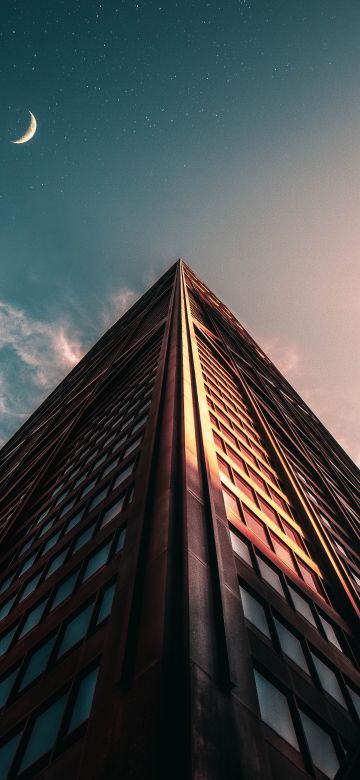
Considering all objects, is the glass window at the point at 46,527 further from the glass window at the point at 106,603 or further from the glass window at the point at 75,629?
the glass window at the point at 106,603

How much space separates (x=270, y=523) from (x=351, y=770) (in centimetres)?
1197

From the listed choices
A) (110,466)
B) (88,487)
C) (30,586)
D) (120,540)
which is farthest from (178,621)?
(88,487)

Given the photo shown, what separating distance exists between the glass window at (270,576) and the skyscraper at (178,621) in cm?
8

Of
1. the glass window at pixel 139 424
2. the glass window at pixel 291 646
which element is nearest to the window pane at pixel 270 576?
the glass window at pixel 291 646

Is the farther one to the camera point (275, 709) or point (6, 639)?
point (6, 639)

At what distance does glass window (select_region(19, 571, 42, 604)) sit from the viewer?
1631cm

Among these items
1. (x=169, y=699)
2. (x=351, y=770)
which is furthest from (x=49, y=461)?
(x=351, y=770)

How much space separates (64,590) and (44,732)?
474 cm

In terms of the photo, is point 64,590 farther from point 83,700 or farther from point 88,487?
point 88,487

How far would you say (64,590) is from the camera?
13.8 metres

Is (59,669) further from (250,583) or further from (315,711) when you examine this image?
(315,711)

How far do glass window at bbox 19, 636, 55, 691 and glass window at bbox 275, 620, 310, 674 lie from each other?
229 inches

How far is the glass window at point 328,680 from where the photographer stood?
37.6 feet

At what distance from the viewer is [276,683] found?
9.59 m
